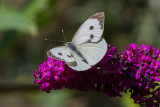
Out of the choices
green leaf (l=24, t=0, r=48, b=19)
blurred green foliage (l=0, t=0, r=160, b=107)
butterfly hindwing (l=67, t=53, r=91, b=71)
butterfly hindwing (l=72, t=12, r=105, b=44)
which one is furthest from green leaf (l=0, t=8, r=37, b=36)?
butterfly hindwing (l=67, t=53, r=91, b=71)

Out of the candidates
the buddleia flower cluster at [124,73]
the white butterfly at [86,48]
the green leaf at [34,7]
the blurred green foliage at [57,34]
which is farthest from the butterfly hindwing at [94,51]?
the green leaf at [34,7]

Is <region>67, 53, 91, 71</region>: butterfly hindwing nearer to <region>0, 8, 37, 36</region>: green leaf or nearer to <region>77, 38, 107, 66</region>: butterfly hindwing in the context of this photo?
<region>77, 38, 107, 66</region>: butterfly hindwing

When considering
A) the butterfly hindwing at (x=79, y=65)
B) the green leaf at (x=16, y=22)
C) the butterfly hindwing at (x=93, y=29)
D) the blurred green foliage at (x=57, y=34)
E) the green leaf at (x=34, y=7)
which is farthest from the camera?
the blurred green foliage at (x=57, y=34)

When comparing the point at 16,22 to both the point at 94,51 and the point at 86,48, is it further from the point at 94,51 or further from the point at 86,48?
the point at 94,51

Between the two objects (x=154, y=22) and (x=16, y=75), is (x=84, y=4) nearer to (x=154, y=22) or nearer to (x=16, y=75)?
(x=154, y=22)

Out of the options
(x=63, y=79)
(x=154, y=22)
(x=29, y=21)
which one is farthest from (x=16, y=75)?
(x=63, y=79)

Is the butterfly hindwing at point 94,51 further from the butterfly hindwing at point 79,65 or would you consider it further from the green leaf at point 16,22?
the green leaf at point 16,22
